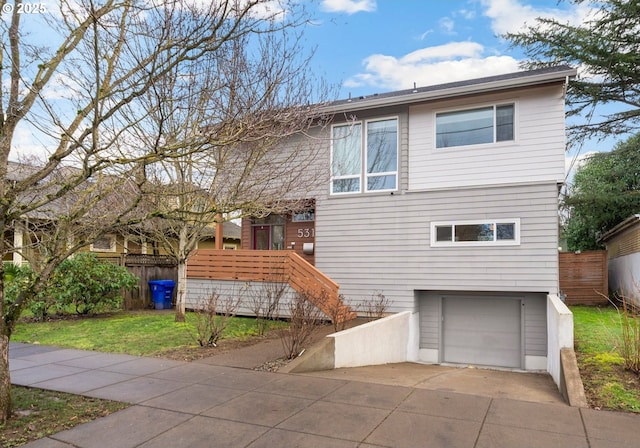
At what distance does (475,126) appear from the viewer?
36.1 ft

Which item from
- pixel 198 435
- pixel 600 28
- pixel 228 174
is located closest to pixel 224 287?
pixel 228 174

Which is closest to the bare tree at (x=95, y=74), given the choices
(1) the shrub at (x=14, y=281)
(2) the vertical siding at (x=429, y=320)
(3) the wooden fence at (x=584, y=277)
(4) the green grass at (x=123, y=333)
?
(4) the green grass at (x=123, y=333)

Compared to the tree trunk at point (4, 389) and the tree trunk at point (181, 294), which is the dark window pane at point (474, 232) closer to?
the tree trunk at point (181, 294)

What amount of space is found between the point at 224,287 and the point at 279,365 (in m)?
5.82

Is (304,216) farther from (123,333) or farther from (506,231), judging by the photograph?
(123,333)

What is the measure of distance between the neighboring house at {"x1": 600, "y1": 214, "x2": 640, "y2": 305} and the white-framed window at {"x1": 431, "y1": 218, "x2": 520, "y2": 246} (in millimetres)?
4496

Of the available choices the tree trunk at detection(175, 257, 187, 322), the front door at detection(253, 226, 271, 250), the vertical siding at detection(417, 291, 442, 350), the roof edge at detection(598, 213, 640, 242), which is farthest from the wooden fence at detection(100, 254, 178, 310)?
the roof edge at detection(598, 213, 640, 242)

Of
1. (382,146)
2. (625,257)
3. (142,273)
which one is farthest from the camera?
(625,257)

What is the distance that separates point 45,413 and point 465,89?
33.2 ft

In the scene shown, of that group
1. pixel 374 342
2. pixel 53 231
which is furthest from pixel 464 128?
pixel 53 231

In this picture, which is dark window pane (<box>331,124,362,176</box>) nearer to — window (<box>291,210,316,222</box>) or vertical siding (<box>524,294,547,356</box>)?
window (<box>291,210,316,222</box>)

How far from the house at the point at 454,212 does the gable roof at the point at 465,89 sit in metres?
0.03

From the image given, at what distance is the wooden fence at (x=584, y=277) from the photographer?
15352 millimetres

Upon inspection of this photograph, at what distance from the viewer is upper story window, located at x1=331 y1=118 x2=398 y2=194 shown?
11.8 m
